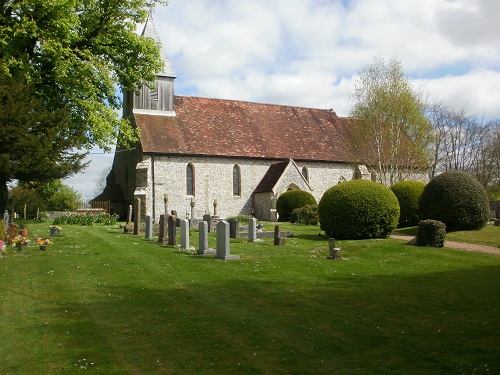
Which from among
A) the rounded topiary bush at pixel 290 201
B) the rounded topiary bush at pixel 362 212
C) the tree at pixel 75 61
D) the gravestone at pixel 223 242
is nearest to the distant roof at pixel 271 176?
the rounded topiary bush at pixel 290 201

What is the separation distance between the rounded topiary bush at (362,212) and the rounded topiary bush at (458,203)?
7.96 feet

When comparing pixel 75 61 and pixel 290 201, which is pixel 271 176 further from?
pixel 75 61

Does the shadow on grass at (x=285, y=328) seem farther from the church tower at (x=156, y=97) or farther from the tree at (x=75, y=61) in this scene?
the church tower at (x=156, y=97)

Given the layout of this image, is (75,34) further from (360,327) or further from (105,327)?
(360,327)

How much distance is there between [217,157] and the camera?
121 ft

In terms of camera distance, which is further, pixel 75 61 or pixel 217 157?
pixel 217 157

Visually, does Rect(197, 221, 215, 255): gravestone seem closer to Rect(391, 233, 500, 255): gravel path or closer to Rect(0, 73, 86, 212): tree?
Rect(0, 73, 86, 212): tree

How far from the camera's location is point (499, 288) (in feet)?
34.2

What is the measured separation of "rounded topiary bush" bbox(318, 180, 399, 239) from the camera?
20.2 meters

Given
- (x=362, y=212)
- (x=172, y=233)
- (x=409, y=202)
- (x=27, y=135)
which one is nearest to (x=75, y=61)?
(x=27, y=135)

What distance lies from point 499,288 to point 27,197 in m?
35.7

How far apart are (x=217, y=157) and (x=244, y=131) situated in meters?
3.96

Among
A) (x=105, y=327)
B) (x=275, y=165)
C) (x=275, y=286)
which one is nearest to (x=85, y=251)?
(x=275, y=286)

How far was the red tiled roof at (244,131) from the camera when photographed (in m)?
36.4
